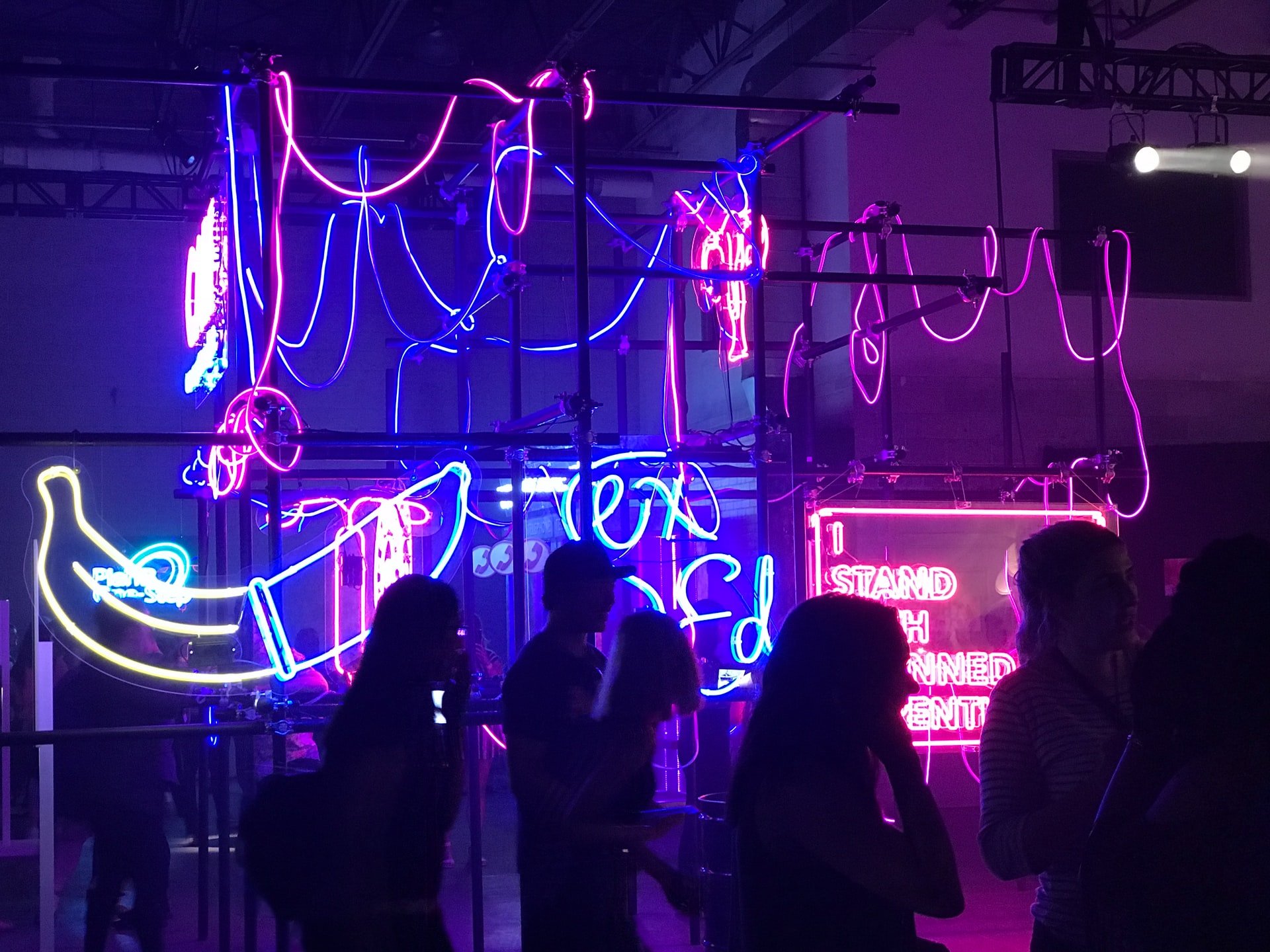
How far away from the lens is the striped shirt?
230 cm

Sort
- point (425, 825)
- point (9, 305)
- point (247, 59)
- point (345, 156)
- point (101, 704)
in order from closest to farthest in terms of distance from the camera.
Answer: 1. point (425, 825)
2. point (247, 59)
3. point (101, 704)
4. point (345, 156)
5. point (9, 305)

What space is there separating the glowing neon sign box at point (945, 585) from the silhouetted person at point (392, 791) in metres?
4.96

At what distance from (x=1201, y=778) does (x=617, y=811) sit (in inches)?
63.0

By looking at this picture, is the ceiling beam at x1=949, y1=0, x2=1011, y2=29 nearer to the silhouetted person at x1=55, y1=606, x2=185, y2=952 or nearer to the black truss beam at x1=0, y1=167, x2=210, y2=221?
the black truss beam at x1=0, y1=167, x2=210, y2=221

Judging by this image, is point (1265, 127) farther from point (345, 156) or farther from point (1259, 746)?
point (1259, 746)

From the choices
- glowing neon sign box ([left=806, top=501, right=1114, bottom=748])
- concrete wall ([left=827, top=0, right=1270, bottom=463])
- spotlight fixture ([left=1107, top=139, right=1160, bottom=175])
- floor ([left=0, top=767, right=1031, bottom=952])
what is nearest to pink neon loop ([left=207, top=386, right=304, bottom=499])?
floor ([left=0, top=767, right=1031, bottom=952])

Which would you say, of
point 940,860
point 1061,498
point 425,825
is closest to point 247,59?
point 425,825

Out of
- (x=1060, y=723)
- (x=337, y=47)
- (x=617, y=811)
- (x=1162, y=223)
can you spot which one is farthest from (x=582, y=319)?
(x=337, y=47)

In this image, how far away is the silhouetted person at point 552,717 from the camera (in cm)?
316

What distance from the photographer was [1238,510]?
29.8ft

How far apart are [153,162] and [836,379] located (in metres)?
7.29

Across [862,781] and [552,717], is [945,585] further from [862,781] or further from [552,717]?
[862,781]

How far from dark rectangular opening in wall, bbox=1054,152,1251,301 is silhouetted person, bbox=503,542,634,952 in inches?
301

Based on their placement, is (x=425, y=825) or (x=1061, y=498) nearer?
(x=425, y=825)
